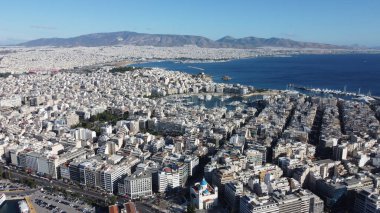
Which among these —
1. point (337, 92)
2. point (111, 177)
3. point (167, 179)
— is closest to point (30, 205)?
point (111, 177)

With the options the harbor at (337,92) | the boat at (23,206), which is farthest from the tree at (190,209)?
the harbor at (337,92)

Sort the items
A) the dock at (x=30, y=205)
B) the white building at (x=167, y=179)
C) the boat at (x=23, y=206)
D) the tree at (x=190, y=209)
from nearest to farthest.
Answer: the tree at (x=190, y=209), the boat at (x=23, y=206), the dock at (x=30, y=205), the white building at (x=167, y=179)

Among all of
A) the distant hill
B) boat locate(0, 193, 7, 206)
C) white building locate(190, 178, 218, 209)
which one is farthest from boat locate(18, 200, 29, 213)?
the distant hill

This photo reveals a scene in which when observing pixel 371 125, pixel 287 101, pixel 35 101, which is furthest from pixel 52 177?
pixel 287 101

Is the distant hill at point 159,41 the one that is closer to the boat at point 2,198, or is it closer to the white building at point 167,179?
the white building at point 167,179

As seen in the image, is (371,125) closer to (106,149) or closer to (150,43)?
(106,149)

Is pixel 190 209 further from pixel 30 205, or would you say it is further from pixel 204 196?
pixel 30 205
